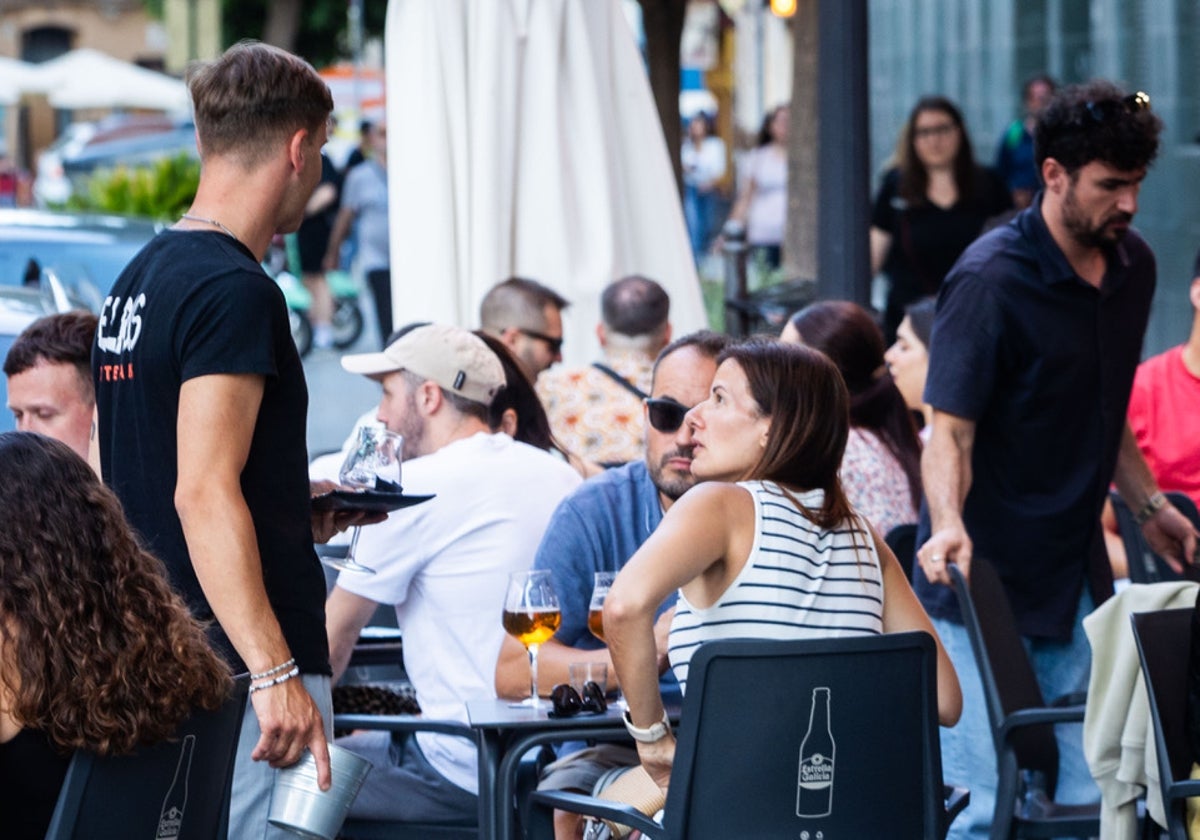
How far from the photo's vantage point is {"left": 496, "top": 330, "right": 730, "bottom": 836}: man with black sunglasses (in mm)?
4316

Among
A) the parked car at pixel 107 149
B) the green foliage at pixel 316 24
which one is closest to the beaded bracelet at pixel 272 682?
the parked car at pixel 107 149

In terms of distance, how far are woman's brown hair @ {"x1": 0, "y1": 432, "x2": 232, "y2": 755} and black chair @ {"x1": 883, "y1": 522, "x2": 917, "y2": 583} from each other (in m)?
2.78

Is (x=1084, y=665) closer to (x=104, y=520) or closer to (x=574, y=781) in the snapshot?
(x=574, y=781)

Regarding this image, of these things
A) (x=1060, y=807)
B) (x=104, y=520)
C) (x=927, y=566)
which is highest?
(x=104, y=520)

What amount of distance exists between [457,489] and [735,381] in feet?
3.58

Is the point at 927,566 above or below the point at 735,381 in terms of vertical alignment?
below

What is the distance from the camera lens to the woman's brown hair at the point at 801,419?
3.75 m

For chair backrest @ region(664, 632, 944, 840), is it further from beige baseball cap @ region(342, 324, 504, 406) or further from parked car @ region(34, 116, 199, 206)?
parked car @ region(34, 116, 199, 206)

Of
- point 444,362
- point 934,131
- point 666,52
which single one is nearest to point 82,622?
point 444,362

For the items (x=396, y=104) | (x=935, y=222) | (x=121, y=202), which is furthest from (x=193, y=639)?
(x=121, y=202)

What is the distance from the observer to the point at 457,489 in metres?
4.69

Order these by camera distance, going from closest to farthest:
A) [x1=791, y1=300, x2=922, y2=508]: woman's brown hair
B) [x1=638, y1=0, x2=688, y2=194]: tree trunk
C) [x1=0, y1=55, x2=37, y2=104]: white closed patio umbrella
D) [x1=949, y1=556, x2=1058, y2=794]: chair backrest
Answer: [x1=949, y1=556, x2=1058, y2=794]: chair backrest → [x1=791, y1=300, x2=922, y2=508]: woman's brown hair → [x1=638, y1=0, x2=688, y2=194]: tree trunk → [x1=0, y1=55, x2=37, y2=104]: white closed patio umbrella

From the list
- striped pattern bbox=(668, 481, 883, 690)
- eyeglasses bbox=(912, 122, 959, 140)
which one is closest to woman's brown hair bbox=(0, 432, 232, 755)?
striped pattern bbox=(668, 481, 883, 690)

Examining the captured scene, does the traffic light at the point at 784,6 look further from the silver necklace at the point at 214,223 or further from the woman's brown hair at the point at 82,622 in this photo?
the woman's brown hair at the point at 82,622
